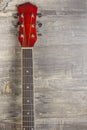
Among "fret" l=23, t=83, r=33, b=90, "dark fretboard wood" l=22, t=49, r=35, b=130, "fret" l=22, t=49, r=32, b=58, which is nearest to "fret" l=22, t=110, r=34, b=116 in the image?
"dark fretboard wood" l=22, t=49, r=35, b=130

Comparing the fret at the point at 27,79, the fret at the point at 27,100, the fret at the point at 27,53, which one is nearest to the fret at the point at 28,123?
the fret at the point at 27,100

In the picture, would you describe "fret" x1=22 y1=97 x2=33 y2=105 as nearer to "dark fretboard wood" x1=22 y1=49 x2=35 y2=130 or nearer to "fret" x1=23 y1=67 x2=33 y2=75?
"dark fretboard wood" x1=22 y1=49 x2=35 y2=130

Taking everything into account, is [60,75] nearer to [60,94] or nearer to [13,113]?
[60,94]

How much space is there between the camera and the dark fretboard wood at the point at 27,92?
4.87 feet

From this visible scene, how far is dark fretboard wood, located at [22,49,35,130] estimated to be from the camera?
1485 mm

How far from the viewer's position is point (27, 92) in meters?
1.52

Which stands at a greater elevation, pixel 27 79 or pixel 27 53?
pixel 27 53

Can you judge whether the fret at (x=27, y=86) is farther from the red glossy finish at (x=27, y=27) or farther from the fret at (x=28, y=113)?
the red glossy finish at (x=27, y=27)

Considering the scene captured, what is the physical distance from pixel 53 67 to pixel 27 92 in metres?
0.26

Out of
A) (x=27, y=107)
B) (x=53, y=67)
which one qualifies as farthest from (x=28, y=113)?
(x=53, y=67)

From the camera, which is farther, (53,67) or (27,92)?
(53,67)

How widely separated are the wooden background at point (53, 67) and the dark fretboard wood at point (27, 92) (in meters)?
0.12

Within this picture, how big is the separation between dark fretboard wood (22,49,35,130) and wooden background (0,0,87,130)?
123 millimetres

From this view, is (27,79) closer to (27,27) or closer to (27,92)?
(27,92)
